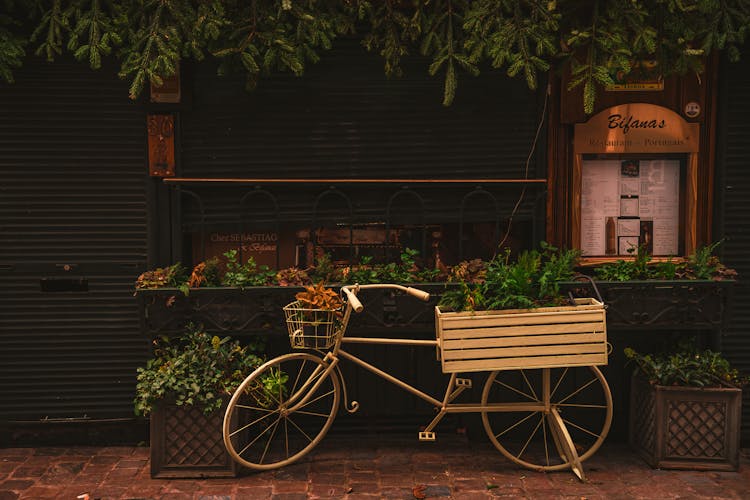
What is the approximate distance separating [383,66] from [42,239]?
3.31 metres

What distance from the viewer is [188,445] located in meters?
5.95

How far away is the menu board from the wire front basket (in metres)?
2.56

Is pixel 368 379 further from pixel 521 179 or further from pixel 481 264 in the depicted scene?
pixel 521 179

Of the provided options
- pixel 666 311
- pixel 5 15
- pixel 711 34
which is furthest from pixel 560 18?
pixel 5 15

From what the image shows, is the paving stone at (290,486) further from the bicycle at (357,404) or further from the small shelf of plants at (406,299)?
the small shelf of plants at (406,299)

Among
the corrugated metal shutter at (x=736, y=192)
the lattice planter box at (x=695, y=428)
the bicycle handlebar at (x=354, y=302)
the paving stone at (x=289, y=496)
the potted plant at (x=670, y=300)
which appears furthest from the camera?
the corrugated metal shutter at (x=736, y=192)

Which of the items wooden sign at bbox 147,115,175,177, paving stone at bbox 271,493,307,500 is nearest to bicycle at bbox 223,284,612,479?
paving stone at bbox 271,493,307,500

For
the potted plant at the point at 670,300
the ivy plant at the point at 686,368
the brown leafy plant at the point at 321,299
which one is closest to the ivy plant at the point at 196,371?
the brown leafy plant at the point at 321,299

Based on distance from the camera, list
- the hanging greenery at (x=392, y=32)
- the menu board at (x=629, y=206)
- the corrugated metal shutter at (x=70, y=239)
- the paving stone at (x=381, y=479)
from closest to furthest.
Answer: the paving stone at (x=381, y=479), the hanging greenery at (x=392, y=32), the corrugated metal shutter at (x=70, y=239), the menu board at (x=629, y=206)

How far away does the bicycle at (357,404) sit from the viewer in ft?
18.8

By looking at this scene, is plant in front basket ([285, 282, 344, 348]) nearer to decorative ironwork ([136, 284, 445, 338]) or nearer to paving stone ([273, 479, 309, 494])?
decorative ironwork ([136, 284, 445, 338])

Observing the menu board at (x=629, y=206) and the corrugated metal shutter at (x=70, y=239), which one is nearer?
the corrugated metal shutter at (x=70, y=239)

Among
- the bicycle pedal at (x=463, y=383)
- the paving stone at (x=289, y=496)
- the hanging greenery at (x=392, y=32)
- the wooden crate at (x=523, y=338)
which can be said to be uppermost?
the hanging greenery at (x=392, y=32)

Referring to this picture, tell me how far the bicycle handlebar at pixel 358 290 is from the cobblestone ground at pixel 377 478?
55.3 inches
